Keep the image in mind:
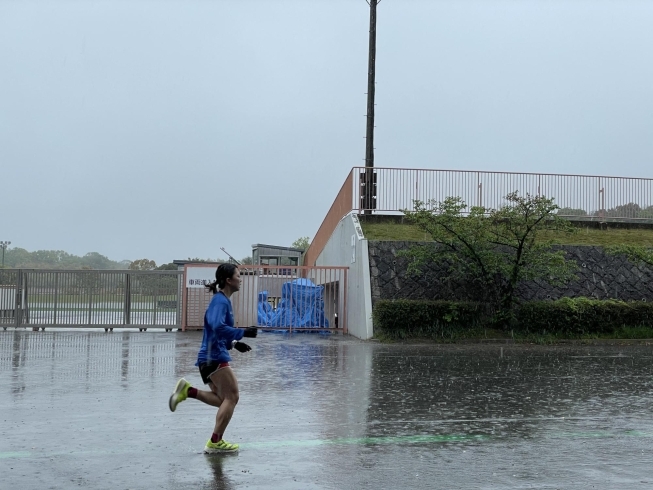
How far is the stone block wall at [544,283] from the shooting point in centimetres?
2084

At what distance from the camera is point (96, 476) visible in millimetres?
5516

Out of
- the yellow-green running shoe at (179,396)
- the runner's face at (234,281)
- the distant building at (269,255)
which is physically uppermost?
the distant building at (269,255)

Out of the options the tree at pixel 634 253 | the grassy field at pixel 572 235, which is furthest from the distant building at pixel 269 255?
the tree at pixel 634 253

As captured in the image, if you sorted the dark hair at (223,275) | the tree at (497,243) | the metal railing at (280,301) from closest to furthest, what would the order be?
the dark hair at (223,275)
the tree at (497,243)
the metal railing at (280,301)

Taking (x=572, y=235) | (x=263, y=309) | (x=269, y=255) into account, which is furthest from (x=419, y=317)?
(x=269, y=255)

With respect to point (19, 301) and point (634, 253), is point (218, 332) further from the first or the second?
point (19, 301)

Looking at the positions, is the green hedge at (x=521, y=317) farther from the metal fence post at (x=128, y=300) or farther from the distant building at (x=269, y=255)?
the distant building at (x=269, y=255)

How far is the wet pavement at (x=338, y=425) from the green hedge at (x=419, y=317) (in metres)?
4.28

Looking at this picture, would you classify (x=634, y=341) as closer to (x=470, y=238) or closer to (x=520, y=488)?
(x=470, y=238)

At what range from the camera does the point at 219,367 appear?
630cm

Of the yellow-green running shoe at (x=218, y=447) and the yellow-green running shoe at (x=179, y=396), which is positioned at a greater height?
the yellow-green running shoe at (x=179, y=396)

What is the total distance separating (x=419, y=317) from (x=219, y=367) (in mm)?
13058

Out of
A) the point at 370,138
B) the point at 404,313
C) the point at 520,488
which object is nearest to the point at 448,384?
the point at 520,488

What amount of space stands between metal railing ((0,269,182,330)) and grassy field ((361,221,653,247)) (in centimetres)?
658
